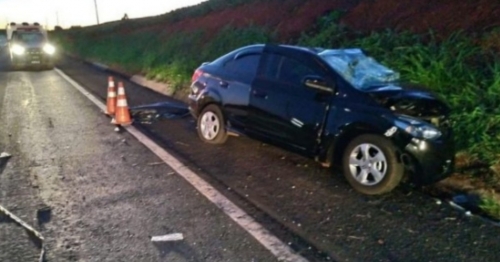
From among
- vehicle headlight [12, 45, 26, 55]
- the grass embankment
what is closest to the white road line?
the grass embankment

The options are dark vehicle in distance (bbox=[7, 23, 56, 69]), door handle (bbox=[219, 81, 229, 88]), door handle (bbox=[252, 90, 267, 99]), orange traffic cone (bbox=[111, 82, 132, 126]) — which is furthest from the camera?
dark vehicle in distance (bbox=[7, 23, 56, 69])

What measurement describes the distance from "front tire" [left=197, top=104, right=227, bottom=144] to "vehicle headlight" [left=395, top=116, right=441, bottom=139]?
121 inches

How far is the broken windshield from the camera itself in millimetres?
6387

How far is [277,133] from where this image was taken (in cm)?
685

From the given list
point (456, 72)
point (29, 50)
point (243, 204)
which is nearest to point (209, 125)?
point (243, 204)

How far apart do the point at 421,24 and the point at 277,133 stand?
6.22 meters

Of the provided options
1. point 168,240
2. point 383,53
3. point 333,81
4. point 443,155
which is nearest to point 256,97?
point 333,81

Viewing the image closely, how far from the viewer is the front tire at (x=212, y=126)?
26.3ft

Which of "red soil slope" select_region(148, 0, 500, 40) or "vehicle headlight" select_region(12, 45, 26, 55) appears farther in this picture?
"vehicle headlight" select_region(12, 45, 26, 55)

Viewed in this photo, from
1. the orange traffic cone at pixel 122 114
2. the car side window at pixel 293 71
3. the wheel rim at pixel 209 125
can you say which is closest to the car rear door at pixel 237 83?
the wheel rim at pixel 209 125

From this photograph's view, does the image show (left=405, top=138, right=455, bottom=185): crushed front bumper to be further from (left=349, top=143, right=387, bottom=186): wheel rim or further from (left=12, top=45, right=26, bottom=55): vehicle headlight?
(left=12, top=45, right=26, bottom=55): vehicle headlight

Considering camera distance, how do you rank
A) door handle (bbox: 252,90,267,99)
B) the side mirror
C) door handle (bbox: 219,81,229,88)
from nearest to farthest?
the side mirror → door handle (bbox: 252,90,267,99) → door handle (bbox: 219,81,229,88)

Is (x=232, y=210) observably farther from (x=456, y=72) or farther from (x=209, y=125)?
(x=456, y=72)

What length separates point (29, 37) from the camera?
2820 cm
